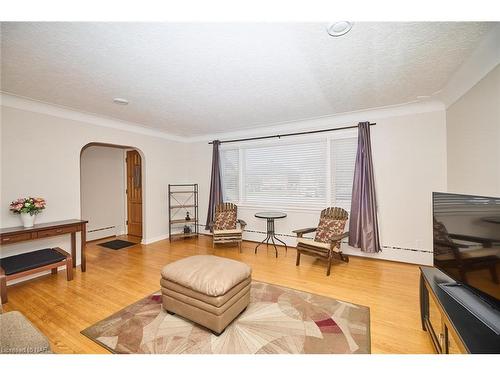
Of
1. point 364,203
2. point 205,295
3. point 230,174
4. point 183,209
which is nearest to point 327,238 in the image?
point 364,203

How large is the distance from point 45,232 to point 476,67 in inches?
211

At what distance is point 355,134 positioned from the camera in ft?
12.1

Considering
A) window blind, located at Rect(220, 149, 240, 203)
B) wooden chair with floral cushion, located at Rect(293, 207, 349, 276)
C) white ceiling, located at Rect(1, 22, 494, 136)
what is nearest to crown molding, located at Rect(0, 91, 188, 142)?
white ceiling, located at Rect(1, 22, 494, 136)

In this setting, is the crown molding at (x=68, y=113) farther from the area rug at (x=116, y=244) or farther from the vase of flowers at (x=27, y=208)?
the area rug at (x=116, y=244)

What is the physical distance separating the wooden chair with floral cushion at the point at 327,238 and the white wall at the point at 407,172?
690 mm

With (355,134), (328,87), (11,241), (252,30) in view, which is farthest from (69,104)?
(355,134)

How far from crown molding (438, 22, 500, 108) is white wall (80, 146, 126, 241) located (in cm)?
644

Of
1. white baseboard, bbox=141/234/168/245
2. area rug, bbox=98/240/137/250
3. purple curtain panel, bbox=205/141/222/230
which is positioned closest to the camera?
area rug, bbox=98/240/137/250

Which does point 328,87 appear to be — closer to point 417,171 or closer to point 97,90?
point 417,171

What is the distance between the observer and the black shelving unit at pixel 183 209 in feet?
16.9

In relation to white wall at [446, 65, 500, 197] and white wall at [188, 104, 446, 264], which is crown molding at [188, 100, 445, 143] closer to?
white wall at [188, 104, 446, 264]

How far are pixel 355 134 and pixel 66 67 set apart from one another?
4051mm

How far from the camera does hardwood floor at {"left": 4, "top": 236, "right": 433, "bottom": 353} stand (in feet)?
6.06

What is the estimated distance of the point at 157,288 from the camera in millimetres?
2725
